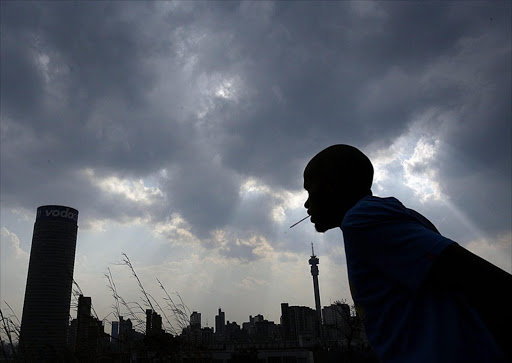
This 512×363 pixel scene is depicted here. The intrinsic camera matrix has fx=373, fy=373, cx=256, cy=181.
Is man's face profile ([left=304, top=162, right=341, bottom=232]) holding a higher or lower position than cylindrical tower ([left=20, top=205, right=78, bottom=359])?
lower

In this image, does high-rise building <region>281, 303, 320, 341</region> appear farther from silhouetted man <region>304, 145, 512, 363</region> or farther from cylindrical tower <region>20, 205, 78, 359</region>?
silhouetted man <region>304, 145, 512, 363</region>

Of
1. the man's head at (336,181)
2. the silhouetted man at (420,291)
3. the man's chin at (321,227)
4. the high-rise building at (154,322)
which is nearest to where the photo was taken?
the silhouetted man at (420,291)

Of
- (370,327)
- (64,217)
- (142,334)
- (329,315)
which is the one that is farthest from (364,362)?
(64,217)

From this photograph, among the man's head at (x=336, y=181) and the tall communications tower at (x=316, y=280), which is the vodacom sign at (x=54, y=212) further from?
the man's head at (x=336, y=181)

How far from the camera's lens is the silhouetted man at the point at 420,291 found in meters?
1.07

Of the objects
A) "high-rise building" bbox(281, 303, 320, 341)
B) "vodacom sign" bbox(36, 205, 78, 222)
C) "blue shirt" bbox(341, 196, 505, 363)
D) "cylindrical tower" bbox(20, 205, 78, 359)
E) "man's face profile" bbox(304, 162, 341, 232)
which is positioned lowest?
"blue shirt" bbox(341, 196, 505, 363)

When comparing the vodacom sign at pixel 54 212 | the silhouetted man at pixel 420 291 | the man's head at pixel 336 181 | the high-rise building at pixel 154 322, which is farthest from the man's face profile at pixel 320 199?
the vodacom sign at pixel 54 212

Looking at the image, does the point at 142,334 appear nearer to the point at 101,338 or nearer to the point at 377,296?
the point at 101,338

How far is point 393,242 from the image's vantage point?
117 centimetres

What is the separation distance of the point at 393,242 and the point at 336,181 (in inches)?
16.3

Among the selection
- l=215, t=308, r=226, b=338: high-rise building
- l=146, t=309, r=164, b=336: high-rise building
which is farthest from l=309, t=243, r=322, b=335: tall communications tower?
l=146, t=309, r=164, b=336: high-rise building

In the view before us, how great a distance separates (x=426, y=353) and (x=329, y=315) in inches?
5087

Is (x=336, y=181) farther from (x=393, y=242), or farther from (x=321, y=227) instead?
(x=393, y=242)

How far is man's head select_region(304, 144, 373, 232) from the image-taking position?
1.52 metres
